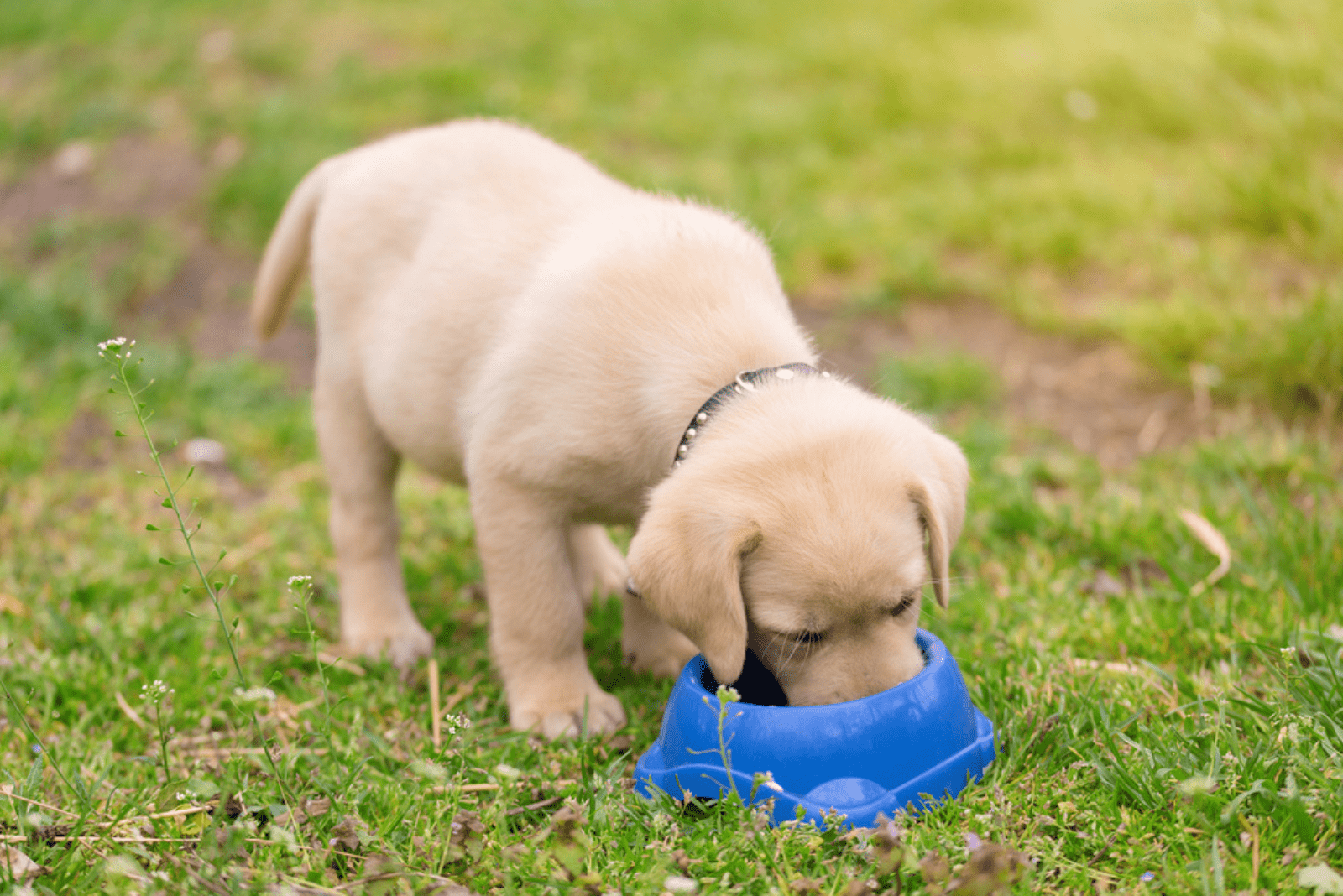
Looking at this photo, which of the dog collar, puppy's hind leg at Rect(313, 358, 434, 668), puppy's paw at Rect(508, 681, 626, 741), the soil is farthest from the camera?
the soil

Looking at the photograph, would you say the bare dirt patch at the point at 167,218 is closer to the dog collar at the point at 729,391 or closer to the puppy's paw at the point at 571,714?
the puppy's paw at the point at 571,714

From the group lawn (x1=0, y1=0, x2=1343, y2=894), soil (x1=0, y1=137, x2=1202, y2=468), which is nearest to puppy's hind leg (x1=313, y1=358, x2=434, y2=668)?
lawn (x1=0, y1=0, x2=1343, y2=894)

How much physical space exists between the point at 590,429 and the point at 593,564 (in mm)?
1225

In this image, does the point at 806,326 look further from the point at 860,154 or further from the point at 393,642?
the point at 393,642

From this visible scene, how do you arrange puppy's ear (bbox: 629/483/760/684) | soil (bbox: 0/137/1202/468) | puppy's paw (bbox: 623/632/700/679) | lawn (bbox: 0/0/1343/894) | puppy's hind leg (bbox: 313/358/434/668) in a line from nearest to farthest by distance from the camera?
lawn (bbox: 0/0/1343/894) < puppy's ear (bbox: 629/483/760/684) < puppy's paw (bbox: 623/632/700/679) < puppy's hind leg (bbox: 313/358/434/668) < soil (bbox: 0/137/1202/468)

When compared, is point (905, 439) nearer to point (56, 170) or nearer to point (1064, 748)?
point (1064, 748)

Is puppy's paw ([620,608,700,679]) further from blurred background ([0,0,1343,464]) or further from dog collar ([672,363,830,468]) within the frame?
blurred background ([0,0,1343,464])

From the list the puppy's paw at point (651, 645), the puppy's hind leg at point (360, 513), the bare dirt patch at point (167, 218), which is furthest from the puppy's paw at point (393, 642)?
the bare dirt patch at point (167, 218)

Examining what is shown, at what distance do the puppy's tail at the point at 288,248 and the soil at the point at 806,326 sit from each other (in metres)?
1.46

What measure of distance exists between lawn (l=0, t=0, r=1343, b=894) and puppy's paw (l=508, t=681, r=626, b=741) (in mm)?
61

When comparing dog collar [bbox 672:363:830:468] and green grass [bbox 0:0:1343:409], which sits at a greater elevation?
dog collar [bbox 672:363:830:468]

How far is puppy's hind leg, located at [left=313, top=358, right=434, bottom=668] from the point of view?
11.7 ft

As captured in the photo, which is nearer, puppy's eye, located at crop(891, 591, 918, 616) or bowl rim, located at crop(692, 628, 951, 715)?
bowl rim, located at crop(692, 628, 951, 715)

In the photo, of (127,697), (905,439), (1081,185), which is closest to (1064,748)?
(905,439)
